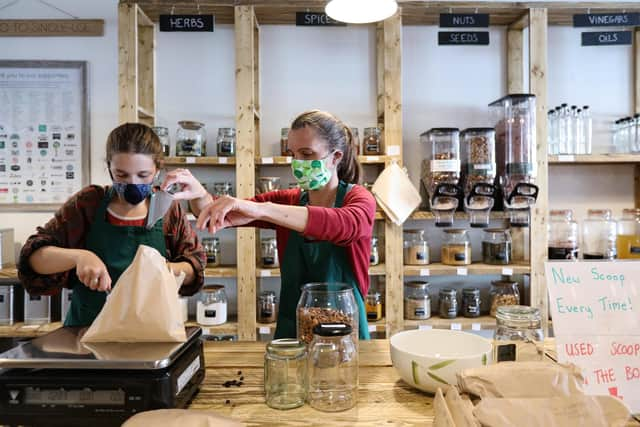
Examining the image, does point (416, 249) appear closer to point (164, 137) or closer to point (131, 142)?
point (164, 137)

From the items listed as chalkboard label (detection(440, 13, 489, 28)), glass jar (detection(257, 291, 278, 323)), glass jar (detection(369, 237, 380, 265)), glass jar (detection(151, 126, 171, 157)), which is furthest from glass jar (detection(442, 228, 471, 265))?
glass jar (detection(151, 126, 171, 157))

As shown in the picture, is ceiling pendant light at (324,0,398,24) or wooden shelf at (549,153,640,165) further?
wooden shelf at (549,153,640,165)

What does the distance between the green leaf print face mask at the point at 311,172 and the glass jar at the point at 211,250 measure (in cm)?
142

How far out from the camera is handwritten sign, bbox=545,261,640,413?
84cm

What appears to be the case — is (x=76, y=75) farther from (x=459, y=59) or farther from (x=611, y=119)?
(x=611, y=119)

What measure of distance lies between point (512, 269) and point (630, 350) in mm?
1947

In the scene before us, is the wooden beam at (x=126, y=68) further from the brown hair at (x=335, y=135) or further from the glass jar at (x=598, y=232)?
the glass jar at (x=598, y=232)

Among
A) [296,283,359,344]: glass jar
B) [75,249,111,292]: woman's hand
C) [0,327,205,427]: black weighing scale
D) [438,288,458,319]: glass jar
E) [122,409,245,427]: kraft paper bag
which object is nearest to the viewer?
[122,409,245,427]: kraft paper bag

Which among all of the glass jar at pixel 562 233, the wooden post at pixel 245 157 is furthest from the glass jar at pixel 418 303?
the wooden post at pixel 245 157

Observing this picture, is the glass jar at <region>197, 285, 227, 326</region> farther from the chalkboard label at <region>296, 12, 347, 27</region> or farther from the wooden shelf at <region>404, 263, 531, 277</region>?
the chalkboard label at <region>296, 12, 347, 27</region>

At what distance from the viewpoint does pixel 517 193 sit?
2.32 meters

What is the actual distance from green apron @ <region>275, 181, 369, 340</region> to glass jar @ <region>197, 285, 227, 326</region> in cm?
123

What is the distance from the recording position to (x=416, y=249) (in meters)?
2.81

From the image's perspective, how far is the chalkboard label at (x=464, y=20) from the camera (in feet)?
8.71
